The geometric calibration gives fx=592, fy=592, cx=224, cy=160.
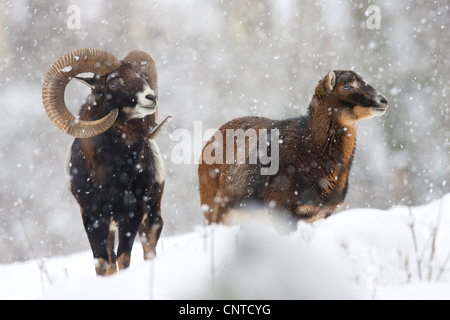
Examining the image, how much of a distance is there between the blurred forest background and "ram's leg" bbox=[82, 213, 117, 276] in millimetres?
10809

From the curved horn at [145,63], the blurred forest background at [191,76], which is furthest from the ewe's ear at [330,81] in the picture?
the blurred forest background at [191,76]

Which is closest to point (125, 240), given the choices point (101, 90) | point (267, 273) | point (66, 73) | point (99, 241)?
point (99, 241)

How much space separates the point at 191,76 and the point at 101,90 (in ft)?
44.3

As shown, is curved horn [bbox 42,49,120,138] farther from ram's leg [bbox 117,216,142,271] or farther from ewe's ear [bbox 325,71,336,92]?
ewe's ear [bbox 325,71,336,92]

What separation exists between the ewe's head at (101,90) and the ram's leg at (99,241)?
0.90 metres

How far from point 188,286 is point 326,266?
825 millimetres

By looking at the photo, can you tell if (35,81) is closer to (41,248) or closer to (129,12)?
(129,12)

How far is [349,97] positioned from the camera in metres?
6.31

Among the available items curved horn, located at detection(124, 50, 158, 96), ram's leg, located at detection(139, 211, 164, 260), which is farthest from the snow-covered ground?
curved horn, located at detection(124, 50, 158, 96)

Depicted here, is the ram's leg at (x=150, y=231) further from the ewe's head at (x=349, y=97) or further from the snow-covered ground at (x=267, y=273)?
the snow-covered ground at (x=267, y=273)

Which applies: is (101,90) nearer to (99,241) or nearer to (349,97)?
(99,241)

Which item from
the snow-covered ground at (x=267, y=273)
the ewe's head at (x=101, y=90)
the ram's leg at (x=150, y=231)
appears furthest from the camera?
the ram's leg at (x=150, y=231)

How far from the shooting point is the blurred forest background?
16.1 meters

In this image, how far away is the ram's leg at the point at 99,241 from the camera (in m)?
6.05
